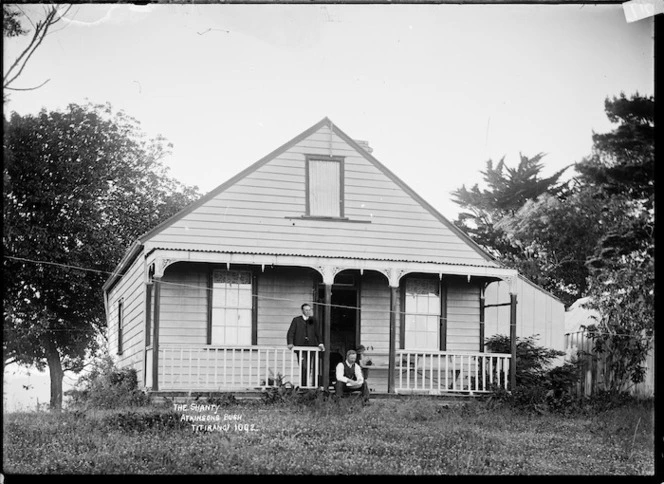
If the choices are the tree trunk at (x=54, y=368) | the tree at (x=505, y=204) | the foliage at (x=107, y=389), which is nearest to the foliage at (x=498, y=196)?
the tree at (x=505, y=204)

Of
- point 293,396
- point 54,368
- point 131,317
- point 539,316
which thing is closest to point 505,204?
point 539,316

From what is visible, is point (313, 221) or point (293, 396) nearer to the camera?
point (293, 396)

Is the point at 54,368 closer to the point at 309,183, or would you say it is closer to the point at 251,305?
the point at 251,305

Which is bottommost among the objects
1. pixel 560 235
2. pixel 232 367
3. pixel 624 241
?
pixel 232 367

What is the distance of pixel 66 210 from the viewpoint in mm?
18266

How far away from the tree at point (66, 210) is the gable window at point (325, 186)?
2.54m

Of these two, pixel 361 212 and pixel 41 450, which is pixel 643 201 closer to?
pixel 361 212

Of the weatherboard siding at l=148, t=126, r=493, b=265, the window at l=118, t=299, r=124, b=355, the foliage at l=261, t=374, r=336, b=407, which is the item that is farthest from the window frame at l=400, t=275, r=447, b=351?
the window at l=118, t=299, r=124, b=355

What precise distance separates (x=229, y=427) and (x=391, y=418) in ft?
9.40

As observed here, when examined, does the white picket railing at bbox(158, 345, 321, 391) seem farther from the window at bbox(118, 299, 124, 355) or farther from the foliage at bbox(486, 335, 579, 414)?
Result: the window at bbox(118, 299, 124, 355)

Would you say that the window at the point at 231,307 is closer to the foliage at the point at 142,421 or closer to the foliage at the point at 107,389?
the foliage at the point at 107,389

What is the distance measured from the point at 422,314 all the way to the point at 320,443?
6202 mm

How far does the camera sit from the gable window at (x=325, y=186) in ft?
59.0

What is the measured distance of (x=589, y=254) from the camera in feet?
53.5
